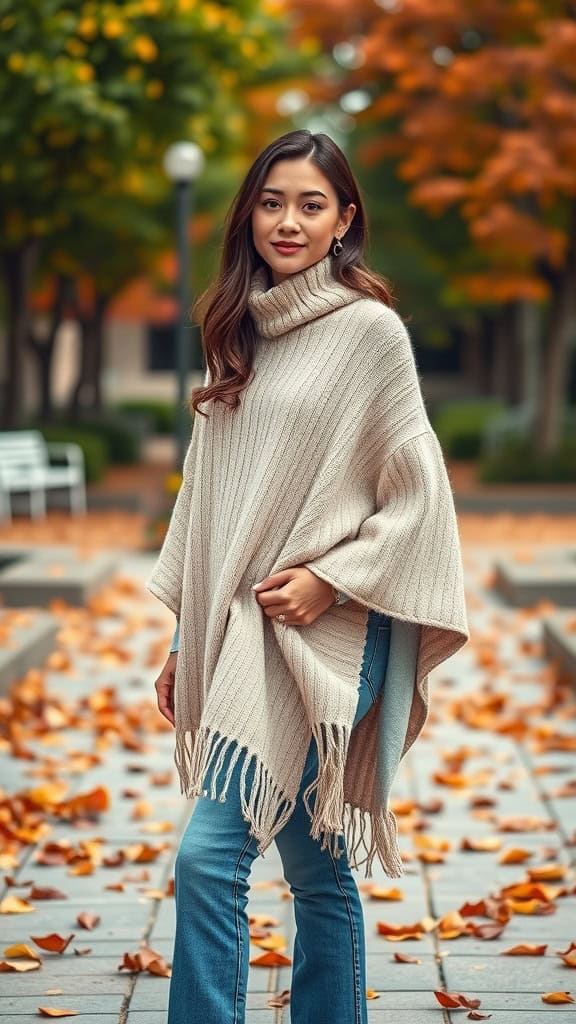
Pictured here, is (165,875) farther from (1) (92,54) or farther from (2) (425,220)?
(2) (425,220)

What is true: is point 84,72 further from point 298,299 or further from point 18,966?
point 298,299

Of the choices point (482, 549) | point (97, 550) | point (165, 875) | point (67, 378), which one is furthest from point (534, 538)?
point (67, 378)

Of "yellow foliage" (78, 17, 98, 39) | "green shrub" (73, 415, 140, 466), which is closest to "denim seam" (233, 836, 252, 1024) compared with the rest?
"yellow foliage" (78, 17, 98, 39)

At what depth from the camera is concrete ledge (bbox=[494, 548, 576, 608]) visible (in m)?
10.7

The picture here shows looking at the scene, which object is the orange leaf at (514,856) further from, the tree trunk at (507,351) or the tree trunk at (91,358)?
the tree trunk at (91,358)

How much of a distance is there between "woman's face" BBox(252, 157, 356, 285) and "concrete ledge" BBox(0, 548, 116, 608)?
757 cm

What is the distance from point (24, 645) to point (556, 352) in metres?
14.4

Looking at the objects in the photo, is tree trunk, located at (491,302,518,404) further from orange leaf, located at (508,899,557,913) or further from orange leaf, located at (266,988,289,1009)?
orange leaf, located at (266,988,289,1009)

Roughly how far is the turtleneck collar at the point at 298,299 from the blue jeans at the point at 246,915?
1.98 feet

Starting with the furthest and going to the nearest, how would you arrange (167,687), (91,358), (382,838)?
1. (91,358)
2. (167,687)
3. (382,838)

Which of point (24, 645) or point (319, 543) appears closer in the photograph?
point (319, 543)

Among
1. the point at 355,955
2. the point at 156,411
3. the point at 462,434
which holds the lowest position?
the point at 156,411

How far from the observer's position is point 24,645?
318 inches

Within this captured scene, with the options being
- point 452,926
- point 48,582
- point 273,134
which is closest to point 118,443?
point 273,134
